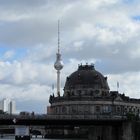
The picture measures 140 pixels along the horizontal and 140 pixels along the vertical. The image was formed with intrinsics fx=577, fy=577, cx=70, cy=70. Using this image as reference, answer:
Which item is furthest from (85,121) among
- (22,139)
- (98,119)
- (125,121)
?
(22,139)

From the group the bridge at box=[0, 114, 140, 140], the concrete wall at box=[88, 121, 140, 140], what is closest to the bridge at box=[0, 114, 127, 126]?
the bridge at box=[0, 114, 140, 140]

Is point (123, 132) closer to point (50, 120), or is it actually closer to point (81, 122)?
point (81, 122)

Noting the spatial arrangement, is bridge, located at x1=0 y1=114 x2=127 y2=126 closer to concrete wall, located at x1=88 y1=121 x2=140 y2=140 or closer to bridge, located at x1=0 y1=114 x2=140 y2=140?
bridge, located at x1=0 y1=114 x2=140 y2=140

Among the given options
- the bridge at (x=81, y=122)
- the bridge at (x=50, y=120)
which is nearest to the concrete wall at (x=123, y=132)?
the bridge at (x=81, y=122)

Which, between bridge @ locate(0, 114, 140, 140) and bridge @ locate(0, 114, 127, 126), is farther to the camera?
bridge @ locate(0, 114, 140, 140)

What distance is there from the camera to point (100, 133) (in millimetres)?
174500

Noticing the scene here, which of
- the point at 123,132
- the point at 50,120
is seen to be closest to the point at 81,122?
the point at 50,120

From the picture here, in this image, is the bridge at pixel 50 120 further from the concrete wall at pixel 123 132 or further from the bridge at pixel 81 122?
the concrete wall at pixel 123 132

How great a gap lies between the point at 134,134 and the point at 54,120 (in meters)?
22.7

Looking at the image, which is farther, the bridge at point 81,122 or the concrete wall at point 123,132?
the concrete wall at point 123,132

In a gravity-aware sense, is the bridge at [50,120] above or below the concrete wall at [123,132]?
above

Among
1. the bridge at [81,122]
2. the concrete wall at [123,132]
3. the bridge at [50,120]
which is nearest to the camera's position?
the bridge at [50,120]

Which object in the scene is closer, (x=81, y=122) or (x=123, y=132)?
(x=81, y=122)

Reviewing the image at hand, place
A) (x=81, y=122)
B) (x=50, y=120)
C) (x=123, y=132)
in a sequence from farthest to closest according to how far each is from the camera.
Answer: (x=123, y=132) < (x=81, y=122) < (x=50, y=120)
